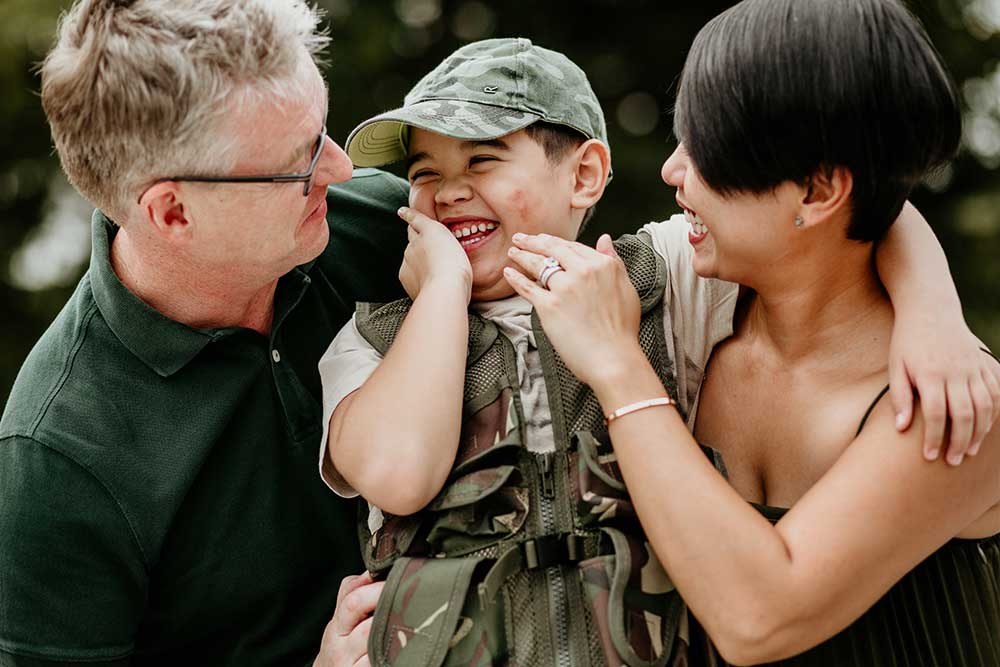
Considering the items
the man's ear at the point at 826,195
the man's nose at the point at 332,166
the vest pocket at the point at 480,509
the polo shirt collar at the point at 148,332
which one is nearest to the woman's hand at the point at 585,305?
the vest pocket at the point at 480,509

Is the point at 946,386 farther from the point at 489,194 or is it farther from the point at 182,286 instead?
the point at 182,286

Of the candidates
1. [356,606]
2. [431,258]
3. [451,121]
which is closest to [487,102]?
[451,121]

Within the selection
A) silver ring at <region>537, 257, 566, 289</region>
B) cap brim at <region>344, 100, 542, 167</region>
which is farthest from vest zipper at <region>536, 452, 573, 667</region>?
cap brim at <region>344, 100, 542, 167</region>

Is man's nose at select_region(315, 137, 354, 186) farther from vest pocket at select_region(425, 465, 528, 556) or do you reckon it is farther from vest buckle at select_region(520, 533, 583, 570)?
vest buckle at select_region(520, 533, 583, 570)

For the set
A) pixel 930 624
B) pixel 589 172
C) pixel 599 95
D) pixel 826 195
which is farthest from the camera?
pixel 599 95

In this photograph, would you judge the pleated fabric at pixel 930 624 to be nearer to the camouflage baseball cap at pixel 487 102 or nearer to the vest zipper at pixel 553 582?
the vest zipper at pixel 553 582

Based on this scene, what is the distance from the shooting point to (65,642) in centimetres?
221

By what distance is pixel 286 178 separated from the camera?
7.25 feet

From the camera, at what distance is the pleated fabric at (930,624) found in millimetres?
1906

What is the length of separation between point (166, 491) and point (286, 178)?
637 millimetres

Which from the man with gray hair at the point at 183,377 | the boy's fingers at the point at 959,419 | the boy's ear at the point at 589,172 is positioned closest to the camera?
the boy's fingers at the point at 959,419

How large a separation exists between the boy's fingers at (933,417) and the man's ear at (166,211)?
135 centimetres

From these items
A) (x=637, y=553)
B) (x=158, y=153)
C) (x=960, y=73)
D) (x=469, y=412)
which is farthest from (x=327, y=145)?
(x=960, y=73)

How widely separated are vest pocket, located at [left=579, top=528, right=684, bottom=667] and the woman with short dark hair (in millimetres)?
109
